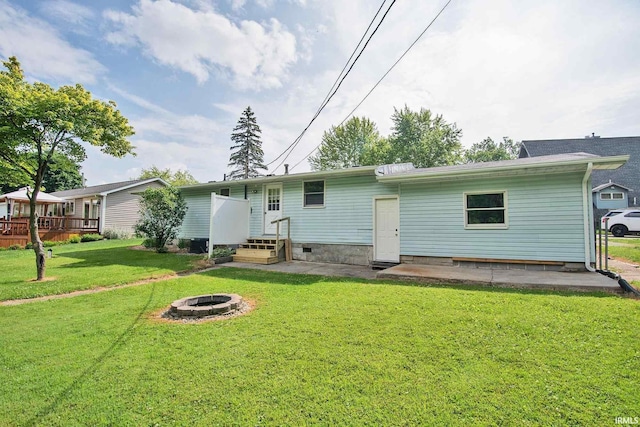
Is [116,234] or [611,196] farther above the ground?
[611,196]

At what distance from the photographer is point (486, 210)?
25.4 feet

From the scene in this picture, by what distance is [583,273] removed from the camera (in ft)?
21.3

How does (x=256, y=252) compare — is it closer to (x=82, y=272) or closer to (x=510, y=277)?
(x=82, y=272)

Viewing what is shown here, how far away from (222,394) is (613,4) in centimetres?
921

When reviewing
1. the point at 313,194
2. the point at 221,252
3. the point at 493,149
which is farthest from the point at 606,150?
the point at 221,252

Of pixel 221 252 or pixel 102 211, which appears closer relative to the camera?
pixel 221 252

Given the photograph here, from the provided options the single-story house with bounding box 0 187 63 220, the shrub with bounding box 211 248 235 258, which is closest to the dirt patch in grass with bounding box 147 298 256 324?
the shrub with bounding box 211 248 235 258

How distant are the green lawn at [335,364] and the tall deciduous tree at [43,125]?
3.89 m

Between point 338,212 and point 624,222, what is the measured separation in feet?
57.9

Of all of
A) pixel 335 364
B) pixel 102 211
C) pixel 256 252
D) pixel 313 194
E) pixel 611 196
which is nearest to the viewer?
pixel 335 364

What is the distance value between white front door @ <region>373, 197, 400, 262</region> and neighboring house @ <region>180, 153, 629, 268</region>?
3 cm

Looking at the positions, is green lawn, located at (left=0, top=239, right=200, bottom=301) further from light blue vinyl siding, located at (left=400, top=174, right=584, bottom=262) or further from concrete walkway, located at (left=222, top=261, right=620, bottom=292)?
light blue vinyl siding, located at (left=400, top=174, right=584, bottom=262)

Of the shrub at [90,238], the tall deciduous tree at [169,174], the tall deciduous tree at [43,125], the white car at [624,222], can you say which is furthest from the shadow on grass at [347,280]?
the tall deciduous tree at [169,174]

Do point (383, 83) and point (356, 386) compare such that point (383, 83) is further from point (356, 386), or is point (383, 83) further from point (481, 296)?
point (356, 386)
